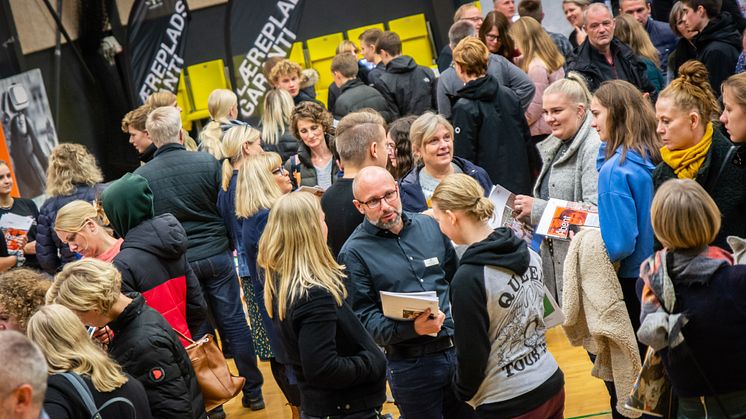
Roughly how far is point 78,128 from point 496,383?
8.39m

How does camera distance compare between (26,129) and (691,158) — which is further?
(26,129)

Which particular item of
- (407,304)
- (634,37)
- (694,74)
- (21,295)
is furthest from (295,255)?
(634,37)

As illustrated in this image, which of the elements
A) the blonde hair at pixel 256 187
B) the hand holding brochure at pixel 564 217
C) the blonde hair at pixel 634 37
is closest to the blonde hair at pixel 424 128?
the hand holding brochure at pixel 564 217

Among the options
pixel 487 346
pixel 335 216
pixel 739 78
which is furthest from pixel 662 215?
pixel 335 216

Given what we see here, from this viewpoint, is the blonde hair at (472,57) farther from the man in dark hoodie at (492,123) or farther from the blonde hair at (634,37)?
the blonde hair at (634,37)

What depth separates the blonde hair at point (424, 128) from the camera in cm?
494

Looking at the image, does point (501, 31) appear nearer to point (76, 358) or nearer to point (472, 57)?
point (472, 57)

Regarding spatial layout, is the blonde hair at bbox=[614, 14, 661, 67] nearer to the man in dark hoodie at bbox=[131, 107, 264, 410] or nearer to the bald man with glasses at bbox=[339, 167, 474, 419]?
the man in dark hoodie at bbox=[131, 107, 264, 410]

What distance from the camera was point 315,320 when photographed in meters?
3.47

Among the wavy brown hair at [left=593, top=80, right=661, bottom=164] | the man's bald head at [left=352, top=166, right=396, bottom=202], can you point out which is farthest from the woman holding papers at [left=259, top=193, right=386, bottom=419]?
the wavy brown hair at [left=593, top=80, right=661, bottom=164]

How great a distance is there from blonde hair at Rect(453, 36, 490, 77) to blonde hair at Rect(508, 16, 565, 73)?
4.06ft

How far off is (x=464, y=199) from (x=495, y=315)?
0.44 meters

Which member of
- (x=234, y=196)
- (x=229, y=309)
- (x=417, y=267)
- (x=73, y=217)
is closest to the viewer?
(x=417, y=267)

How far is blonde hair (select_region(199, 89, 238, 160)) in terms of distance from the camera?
6.93 m
